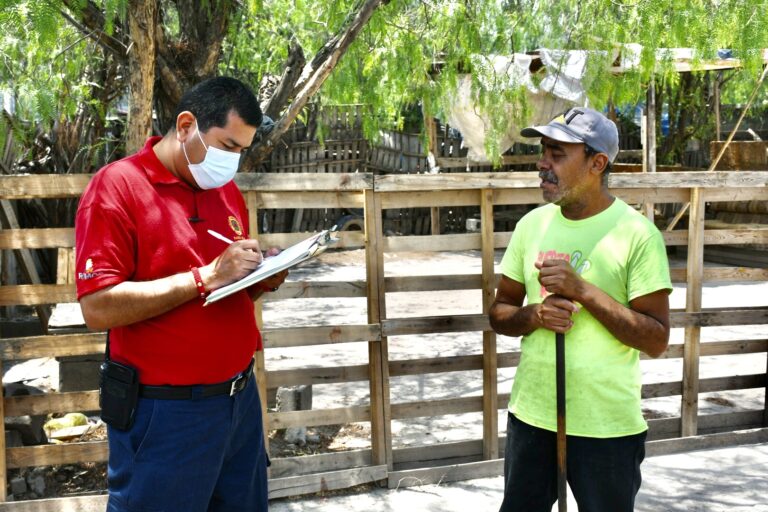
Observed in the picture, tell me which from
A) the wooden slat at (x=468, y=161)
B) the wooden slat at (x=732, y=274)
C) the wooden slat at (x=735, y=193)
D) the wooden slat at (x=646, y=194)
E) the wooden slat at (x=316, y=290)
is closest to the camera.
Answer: the wooden slat at (x=316, y=290)

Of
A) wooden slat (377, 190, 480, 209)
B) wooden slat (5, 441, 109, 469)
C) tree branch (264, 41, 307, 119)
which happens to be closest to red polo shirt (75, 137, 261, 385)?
wooden slat (5, 441, 109, 469)

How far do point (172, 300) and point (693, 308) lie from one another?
3.90m

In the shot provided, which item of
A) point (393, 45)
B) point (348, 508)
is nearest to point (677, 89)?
point (393, 45)

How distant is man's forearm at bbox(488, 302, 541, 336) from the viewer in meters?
3.00

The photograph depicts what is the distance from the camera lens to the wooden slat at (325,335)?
4664 mm

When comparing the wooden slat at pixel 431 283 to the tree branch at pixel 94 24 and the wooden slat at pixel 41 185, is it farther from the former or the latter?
the tree branch at pixel 94 24

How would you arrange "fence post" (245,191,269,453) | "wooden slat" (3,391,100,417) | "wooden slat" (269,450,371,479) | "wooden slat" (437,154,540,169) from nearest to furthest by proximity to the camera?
1. "wooden slat" (3,391,100,417)
2. "fence post" (245,191,269,453)
3. "wooden slat" (269,450,371,479)
4. "wooden slat" (437,154,540,169)

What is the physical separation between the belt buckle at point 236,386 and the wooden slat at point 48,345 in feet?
5.99

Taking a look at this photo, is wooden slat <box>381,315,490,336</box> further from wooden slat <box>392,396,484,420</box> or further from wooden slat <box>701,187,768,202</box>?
wooden slat <box>701,187,768,202</box>

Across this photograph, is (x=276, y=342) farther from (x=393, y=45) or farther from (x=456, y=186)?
(x=393, y=45)

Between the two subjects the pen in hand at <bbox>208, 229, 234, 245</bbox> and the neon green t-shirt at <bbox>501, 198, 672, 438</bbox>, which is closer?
the pen in hand at <bbox>208, 229, 234, 245</bbox>

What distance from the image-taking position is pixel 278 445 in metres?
5.75

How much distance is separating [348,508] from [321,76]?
2.60 meters

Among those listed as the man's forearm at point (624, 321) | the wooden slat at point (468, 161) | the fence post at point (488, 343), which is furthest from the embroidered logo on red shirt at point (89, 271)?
the wooden slat at point (468, 161)
